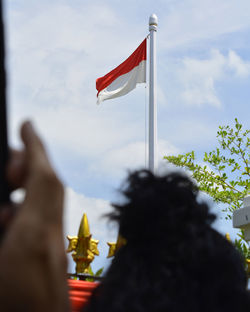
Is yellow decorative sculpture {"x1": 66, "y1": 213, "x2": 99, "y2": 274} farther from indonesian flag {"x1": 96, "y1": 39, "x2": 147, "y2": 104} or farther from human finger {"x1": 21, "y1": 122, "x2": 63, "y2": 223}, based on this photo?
indonesian flag {"x1": 96, "y1": 39, "x2": 147, "y2": 104}

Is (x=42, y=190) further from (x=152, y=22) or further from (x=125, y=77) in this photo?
(x=152, y=22)

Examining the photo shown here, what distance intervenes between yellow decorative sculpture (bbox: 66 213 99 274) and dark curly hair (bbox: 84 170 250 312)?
307 cm

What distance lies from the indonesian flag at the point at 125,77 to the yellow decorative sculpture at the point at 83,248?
18.9 ft

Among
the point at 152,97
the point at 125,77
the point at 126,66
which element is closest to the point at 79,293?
the point at 152,97

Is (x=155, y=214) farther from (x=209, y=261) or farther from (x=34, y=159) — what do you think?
(x=34, y=159)

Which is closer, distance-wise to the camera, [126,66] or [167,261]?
[167,261]

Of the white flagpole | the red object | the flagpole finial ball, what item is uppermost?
the flagpole finial ball

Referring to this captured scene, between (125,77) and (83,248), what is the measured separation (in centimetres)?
611

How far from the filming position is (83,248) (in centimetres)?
416

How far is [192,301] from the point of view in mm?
983

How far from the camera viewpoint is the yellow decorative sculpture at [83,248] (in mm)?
4129

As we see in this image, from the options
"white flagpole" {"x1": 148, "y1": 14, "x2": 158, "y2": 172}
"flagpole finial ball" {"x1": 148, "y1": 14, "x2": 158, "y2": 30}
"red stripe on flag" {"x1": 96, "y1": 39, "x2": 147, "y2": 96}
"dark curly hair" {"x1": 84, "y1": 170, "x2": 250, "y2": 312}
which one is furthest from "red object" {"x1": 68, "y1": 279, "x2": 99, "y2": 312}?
"flagpole finial ball" {"x1": 148, "y1": 14, "x2": 158, "y2": 30}

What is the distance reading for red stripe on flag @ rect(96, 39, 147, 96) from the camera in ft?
31.9

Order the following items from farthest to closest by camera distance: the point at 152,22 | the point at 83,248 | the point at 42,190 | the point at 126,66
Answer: the point at 126,66
the point at 152,22
the point at 83,248
the point at 42,190
